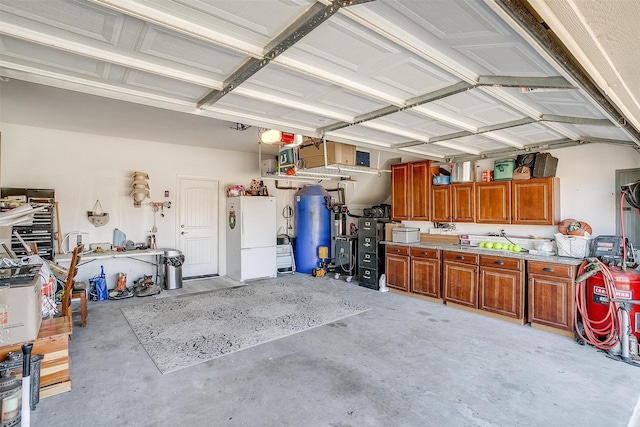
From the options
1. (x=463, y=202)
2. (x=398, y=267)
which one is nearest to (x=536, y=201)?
(x=463, y=202)

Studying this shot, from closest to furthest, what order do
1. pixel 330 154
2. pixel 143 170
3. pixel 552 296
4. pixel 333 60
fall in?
1. pixel 333 60
2. pixel 552 296
3. pixel 330 154
4. pixel 143 170

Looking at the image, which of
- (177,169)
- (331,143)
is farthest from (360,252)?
(177,169)

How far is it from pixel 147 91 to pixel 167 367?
2364mm

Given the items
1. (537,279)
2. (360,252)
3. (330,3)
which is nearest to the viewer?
(330,3)

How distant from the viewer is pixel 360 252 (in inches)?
244

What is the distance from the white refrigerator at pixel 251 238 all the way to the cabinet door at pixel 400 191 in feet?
8.31

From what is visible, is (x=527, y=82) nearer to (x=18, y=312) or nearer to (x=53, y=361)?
(x=18, y=312)

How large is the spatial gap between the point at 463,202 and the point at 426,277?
1302mm

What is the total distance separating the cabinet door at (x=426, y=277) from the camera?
4949 millimetres

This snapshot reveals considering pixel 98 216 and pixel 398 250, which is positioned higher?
pixel 98 216

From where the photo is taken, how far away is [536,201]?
4.23m

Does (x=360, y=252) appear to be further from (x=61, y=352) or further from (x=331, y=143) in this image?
(x=61, y=352)

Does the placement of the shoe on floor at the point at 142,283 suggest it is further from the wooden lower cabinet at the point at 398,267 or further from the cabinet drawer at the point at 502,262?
the cabinet drawer at the point at 502,262

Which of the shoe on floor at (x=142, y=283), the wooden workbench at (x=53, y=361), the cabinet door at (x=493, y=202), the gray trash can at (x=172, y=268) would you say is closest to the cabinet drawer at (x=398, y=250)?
the cabinet door at (x=493, y=202)
